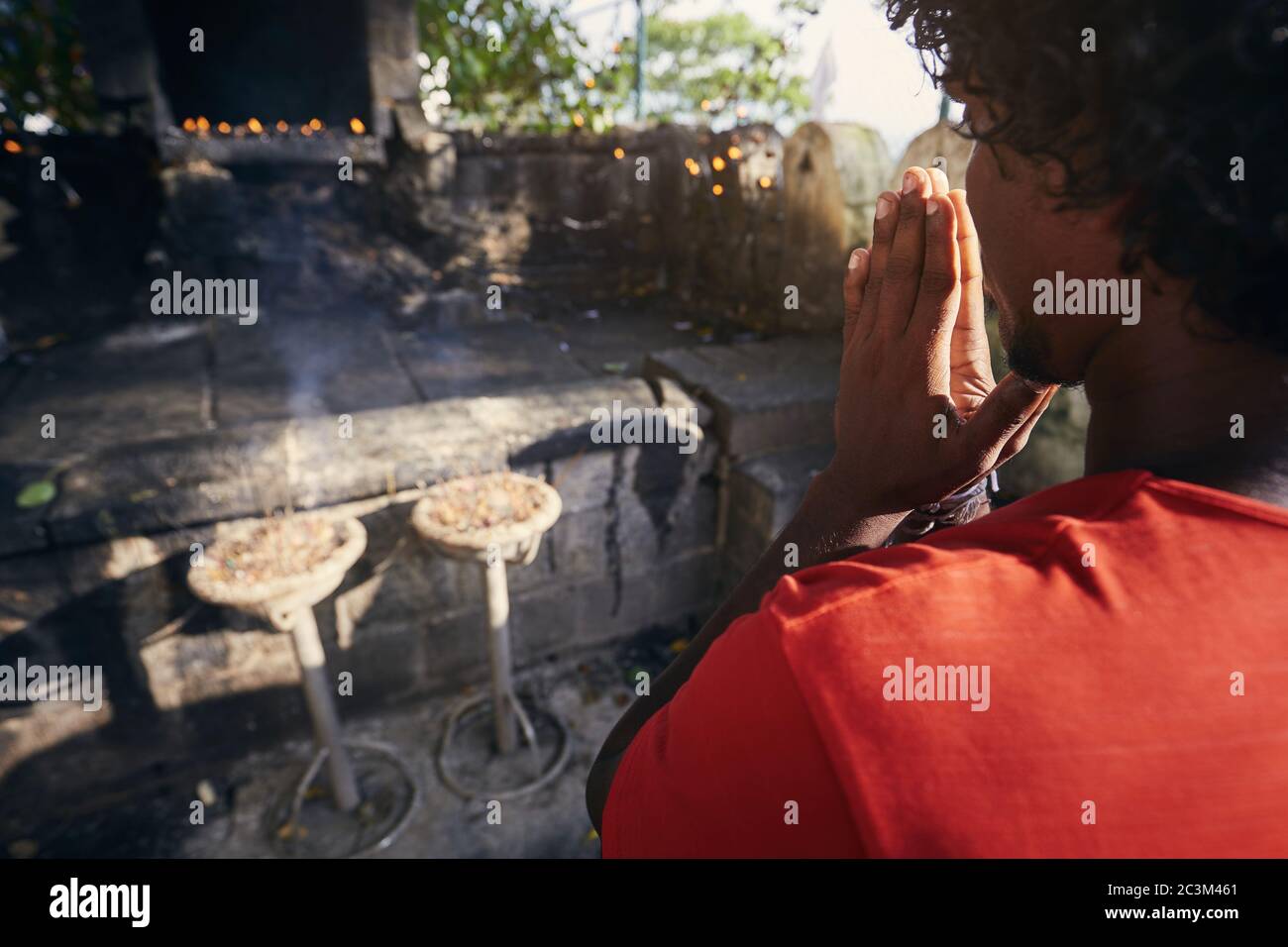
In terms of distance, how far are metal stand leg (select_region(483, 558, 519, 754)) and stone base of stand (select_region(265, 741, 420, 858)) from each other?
50cm

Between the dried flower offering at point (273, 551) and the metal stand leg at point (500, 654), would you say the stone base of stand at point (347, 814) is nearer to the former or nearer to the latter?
the metal stand leg at point (500, 654)

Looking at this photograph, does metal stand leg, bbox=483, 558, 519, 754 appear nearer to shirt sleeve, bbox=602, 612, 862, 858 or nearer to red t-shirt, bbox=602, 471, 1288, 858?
shirt sleeve, bbox=602, 612, 862, 858

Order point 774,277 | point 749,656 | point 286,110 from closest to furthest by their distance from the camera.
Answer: point 749,656 → point 774,277 → point 286,110

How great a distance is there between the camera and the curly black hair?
820mm

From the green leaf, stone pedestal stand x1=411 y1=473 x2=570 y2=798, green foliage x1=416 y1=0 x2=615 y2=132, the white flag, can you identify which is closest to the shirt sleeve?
stone pedestal stand x1=411 y1=473 x2=570 y2=798

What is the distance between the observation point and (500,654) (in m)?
3.57

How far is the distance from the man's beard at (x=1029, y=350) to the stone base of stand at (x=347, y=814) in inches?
133

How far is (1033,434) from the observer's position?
3799mm

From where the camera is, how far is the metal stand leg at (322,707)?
10.2 feet

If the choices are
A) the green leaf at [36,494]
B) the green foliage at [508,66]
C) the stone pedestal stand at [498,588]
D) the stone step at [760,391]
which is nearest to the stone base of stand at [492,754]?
the stone pedestal stand at [498,588]
